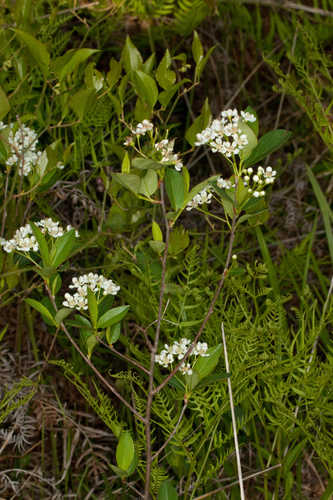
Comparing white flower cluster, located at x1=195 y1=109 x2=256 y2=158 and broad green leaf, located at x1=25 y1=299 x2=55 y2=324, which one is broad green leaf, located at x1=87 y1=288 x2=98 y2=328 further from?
white flower cluster, located at x1=195 y1=109 x2=256 y2=158

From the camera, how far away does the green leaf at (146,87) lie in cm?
78

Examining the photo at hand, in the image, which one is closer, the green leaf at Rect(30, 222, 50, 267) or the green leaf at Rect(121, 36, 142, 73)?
the green leaf at Rect(30, 222, 50, 267)

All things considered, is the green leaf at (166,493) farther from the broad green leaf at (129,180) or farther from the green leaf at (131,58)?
the green leaf at (131,58)

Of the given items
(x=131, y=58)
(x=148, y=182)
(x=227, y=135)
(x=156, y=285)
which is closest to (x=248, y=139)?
(x=227, y=135)

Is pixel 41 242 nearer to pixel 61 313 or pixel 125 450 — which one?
pixel 61 313

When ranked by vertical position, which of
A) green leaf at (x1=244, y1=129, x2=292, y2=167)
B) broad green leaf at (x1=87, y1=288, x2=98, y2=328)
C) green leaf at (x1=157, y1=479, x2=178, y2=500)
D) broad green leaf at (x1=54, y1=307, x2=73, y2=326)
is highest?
green leaf at (x1=244, y1=129, x2=292, y2=167)

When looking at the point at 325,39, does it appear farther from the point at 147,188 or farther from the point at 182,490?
the point at 182,490

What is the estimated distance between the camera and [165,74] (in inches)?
32.1

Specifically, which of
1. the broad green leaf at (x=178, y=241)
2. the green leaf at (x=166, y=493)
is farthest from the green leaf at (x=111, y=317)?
the green leaf at (x=166, y=493)

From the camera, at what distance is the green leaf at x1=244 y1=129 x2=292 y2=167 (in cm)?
74

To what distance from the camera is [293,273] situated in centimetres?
124

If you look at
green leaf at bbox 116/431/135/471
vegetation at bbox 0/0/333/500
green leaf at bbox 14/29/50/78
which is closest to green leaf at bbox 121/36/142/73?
vegetation at bbox 0/0/333/500

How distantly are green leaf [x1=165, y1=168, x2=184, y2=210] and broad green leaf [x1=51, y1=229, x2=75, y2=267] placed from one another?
14cm

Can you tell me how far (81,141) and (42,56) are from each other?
0.29 m
